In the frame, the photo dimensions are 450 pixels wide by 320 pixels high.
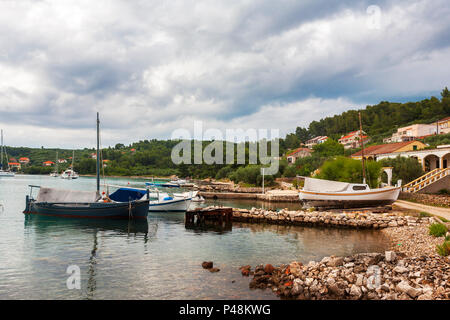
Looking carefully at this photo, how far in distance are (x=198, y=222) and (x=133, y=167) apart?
472 ft

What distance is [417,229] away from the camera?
21.0 metres

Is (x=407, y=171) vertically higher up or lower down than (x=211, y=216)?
higher up

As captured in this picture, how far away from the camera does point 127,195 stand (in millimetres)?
33688

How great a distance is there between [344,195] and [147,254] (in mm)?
22195

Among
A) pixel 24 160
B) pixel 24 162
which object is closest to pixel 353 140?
pixel 24 162

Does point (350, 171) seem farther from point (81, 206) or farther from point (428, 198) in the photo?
point (81, 206)

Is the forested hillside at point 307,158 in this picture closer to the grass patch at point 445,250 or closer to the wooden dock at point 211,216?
the wooden dock at point 211,216

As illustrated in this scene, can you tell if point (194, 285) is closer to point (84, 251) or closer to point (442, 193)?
point (84, 251)

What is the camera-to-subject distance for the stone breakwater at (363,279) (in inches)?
402

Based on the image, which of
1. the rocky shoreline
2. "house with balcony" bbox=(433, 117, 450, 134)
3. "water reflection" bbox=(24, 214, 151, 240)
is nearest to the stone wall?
the rocky shoreline

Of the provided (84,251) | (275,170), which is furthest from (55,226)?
(275,170)

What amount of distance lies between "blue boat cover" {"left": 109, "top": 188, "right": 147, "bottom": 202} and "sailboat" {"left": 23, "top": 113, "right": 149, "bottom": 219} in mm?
329

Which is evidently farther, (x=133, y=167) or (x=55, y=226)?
(x=133, y=167)
